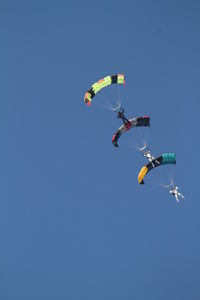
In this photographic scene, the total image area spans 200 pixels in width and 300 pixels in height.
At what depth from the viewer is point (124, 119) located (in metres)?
50.5

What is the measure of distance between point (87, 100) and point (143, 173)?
9819 mm

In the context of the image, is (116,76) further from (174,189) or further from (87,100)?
(174,189)

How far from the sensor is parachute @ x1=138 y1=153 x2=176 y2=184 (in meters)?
48.8

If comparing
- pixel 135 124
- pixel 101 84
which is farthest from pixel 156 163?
pixel 101 84

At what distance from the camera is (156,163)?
4903 cm

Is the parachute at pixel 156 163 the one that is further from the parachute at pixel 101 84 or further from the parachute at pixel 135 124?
the parachute at pixel 101 84

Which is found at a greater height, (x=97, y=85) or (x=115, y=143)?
(x=97, y=85)

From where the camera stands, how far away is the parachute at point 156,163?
4884cm

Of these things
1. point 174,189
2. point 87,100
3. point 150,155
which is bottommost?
point 174,189

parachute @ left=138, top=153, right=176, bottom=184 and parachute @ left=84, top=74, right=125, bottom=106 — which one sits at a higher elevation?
parachute @ left=84, top=74, right=125, bottom=106

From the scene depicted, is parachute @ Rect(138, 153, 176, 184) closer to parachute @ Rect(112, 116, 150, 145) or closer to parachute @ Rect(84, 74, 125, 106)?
parachute @ Rect(112, 116, 150, 145)

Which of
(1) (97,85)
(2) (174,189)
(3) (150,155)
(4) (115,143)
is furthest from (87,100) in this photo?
(2) (174,189)

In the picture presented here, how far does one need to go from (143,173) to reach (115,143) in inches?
173

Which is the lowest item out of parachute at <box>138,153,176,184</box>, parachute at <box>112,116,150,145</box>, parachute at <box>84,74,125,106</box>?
parachute at <box>138,153,176,184</box>
